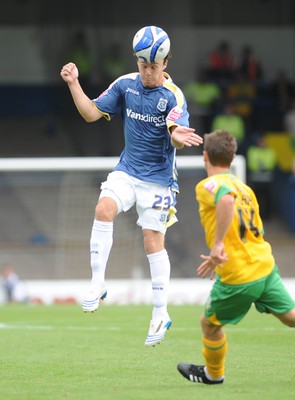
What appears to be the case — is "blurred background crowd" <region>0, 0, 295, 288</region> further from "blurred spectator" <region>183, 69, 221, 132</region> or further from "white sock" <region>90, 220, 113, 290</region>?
"white sock" <region>90, 220, 113, 290</region>

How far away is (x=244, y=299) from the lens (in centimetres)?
781

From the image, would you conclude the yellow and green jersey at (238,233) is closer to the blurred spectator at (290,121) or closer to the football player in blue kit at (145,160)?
the football player in blue kit at (145,160)

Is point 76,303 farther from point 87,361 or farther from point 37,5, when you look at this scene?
point 37,5

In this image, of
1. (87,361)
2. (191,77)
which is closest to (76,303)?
(87,361)

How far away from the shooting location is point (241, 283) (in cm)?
781

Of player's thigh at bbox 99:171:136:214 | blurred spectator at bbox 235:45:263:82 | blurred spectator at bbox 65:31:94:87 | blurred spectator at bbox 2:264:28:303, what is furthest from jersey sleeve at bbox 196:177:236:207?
blurred spectator at bbox 235:45:263:82

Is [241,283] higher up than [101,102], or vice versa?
[101,102]

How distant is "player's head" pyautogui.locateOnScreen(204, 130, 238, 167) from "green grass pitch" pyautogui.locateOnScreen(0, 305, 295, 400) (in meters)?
1.68

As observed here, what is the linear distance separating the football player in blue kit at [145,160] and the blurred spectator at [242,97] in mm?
19055

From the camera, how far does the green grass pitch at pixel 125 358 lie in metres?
8.04

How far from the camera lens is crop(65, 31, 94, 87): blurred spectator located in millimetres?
29641

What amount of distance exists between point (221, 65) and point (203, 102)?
1.77 m

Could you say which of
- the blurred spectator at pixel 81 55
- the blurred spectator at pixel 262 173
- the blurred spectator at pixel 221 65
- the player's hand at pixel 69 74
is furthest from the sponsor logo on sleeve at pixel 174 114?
the blurred spectator at pixel 221 65

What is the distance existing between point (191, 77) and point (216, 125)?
336 centimetres
